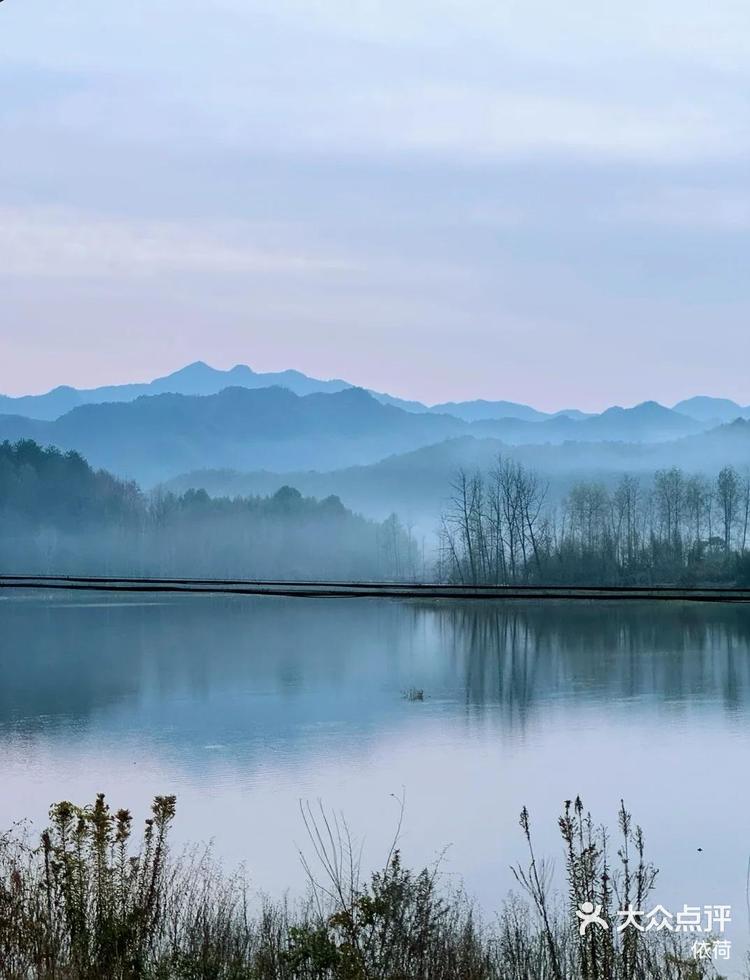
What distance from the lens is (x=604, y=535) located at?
63406mm

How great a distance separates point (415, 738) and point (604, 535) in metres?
40.7

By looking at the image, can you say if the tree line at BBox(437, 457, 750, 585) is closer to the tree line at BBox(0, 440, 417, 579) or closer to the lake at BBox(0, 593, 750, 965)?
the lake at BBox(0, 593, 750, 965)

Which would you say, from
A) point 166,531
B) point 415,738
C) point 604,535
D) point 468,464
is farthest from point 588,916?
point 468,464

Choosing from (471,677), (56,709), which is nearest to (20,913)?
(56,709)

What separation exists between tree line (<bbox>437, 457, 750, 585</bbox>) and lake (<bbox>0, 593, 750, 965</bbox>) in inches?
518

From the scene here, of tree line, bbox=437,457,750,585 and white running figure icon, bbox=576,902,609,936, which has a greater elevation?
tree line, bbox=437,457,750,585

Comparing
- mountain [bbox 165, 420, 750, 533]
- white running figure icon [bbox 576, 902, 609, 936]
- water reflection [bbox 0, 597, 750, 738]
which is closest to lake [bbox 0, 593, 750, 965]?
water reflection [bbox 0, 597, 750, 738]

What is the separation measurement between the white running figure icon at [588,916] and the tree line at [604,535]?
53597mm

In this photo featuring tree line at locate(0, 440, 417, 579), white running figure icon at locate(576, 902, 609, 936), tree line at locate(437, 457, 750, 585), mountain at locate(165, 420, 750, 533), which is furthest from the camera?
mountain at locate(165, 420, 750, 533)

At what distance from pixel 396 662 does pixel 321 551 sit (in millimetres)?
55681

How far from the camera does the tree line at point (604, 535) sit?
2367 inches

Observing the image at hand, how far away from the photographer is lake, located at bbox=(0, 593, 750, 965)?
1697cm

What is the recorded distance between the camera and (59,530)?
9788 centimetres

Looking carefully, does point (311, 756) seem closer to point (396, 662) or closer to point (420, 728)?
point (420, 728)
